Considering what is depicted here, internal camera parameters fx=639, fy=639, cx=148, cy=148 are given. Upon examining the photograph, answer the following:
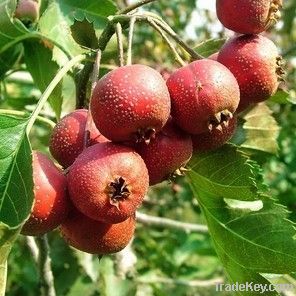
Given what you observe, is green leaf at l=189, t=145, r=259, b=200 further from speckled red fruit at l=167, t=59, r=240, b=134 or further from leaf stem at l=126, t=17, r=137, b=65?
leaf stem at l=126, t=17, r=137, b=65

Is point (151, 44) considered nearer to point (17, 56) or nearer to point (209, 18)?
point (209, 18)

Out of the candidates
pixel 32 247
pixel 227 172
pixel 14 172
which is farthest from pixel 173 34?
pixel 32 247

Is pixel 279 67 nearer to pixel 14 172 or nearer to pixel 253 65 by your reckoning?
pixel 253 65

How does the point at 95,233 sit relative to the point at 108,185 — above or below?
below

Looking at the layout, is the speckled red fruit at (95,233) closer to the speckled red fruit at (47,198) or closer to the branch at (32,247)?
the speckled red fruit at (47,198)

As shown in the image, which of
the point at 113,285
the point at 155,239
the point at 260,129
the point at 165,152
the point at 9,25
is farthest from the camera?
the point at 155,239
